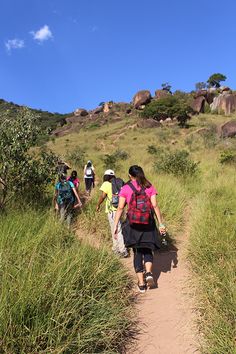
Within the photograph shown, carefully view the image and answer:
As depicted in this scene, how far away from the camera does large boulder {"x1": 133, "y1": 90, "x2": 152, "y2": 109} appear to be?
63.4m

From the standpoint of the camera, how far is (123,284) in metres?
4.47

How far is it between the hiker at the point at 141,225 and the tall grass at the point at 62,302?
0.33 m

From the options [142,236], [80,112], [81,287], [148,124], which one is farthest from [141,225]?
[80,112]

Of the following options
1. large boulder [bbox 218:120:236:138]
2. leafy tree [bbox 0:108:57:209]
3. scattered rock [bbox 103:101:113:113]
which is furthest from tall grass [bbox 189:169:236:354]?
scattered rock [bbox 103:101:113:113]

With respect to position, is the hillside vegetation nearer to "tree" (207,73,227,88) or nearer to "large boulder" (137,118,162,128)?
"large boulder" (137,118,162,128)

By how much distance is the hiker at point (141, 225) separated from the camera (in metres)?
4.76

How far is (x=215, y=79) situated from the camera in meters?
74.1

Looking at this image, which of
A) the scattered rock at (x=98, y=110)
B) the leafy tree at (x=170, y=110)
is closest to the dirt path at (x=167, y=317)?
the leafy tree at (x=170, y=110)

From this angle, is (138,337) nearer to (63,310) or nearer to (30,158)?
(63,310)

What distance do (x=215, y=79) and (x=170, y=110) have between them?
106 feet

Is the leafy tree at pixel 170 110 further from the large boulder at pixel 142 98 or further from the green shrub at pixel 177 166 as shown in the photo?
the green shrub at pixel 177 166

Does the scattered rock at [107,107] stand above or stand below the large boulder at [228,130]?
above

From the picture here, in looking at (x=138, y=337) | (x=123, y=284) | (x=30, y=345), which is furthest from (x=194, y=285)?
(x=30, y=345)

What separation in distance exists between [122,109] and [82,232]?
63128mm
